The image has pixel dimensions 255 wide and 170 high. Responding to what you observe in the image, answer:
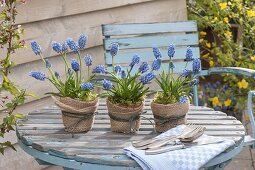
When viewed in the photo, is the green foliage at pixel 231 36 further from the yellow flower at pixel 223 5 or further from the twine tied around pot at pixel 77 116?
the twine tied around pot at pixel 77 116

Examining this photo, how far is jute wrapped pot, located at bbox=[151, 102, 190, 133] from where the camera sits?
2.21m

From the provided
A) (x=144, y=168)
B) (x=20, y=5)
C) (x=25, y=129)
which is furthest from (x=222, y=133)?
(x=20, y=5)

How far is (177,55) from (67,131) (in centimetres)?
153

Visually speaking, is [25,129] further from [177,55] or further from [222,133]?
[177,55]

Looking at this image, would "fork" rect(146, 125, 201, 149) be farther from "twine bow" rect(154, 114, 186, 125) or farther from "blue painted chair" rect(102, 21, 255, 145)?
"blue painted chair" rect(102, 21, 255, 145)

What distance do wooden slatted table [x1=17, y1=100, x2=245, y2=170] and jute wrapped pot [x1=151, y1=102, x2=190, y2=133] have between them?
0.05 meters

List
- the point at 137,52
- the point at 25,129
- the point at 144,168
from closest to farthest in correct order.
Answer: the point at 144,168
the point at 25,129
the point at 137,52

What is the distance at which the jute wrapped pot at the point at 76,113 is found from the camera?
220 cm

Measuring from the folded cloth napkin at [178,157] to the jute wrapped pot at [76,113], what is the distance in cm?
29

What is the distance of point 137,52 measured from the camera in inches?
142

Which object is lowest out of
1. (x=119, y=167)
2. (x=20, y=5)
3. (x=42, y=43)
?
(x=119, y=167)

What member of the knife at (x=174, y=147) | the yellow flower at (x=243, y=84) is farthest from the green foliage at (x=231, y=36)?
the knife at (x=174, y=147)

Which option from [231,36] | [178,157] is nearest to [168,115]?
[178,157]

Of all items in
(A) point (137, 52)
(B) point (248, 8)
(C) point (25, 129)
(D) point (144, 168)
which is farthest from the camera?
(B) point (248, 8)
